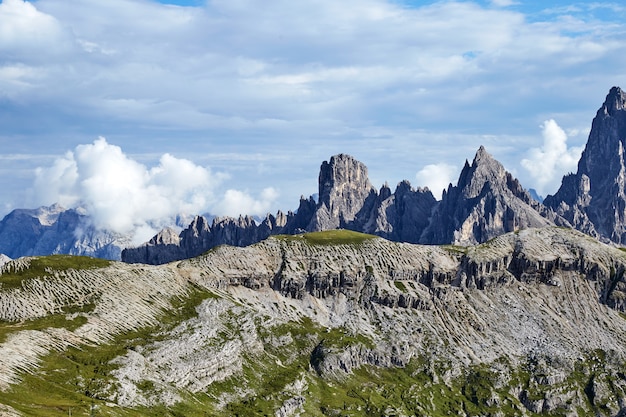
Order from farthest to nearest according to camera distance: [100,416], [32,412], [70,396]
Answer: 1. [70,396]
2. [100,416]
3. [32,412]

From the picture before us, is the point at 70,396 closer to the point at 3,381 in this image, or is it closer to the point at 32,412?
the point at 3,381

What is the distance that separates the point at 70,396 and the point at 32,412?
31480mm

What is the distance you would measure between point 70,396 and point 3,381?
18431mm

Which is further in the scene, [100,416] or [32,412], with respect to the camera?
[100,416]

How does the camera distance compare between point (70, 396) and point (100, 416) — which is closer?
point (100, 416)

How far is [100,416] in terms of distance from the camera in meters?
187

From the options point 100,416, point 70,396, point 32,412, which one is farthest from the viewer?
point 70,396

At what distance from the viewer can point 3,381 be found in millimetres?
191375

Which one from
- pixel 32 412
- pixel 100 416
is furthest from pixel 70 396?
pixel 32 412

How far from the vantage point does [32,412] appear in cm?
16862

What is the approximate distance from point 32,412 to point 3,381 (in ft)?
92.9

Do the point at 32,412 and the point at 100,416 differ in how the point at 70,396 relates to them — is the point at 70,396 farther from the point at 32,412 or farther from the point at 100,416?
the point at 32,412

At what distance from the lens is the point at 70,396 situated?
655ft
